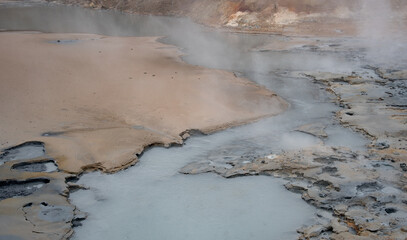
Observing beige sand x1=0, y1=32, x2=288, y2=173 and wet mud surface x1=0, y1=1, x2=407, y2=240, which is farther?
beige sand x1=0, y1=32, x2=288, y2=173

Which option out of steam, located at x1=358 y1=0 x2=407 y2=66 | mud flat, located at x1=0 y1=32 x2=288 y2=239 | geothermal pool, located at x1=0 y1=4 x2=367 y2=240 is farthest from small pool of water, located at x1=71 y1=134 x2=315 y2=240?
steam, located at x1=358 y1=0 x2=407 y2=66

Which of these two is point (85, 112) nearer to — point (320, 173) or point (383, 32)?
point (320, 173)

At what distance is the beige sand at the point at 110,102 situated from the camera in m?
7.96

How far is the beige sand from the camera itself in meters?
7.96

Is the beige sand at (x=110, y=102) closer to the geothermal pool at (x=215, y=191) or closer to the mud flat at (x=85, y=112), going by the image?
the mud flat at (x=85, y=112)

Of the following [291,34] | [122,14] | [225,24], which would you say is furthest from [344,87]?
[122,14]

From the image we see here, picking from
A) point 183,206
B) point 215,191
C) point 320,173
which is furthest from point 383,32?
point 183,206

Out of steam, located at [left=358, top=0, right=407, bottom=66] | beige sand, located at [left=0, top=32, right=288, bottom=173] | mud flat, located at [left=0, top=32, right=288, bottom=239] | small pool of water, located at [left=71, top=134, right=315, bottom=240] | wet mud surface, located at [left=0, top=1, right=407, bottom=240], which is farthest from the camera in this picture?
steam, located at [left=358, top=0, right=407, bottom=66]

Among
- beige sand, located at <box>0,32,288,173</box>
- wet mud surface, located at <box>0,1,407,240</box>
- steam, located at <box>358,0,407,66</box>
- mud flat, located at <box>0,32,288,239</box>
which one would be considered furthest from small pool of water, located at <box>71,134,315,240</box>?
steam, located at <box>358,0,407,66</box>

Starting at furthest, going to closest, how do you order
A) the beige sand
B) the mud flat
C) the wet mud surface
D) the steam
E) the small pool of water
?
the steam
the beige sand
the mud flat
the small pool of water
the wet mud surface

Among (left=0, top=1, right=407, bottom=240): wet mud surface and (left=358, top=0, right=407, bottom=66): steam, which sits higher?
(left=358, top=0, right=407, bottom=66): steam

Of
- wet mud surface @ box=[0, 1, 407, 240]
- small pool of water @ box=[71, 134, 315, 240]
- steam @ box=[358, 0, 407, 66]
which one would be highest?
steam @ box=[358, 0, 407, 66]

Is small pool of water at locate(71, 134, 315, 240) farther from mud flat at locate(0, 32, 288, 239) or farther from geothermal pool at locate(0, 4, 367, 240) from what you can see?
mud flat at locate(0, 32, 288, 239)

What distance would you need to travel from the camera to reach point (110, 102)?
33.6ft
